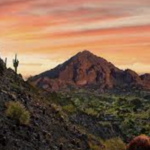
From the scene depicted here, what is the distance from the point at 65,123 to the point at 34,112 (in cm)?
475

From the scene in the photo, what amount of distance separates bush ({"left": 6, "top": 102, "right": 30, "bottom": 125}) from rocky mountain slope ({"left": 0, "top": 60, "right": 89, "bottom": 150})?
0.21 m

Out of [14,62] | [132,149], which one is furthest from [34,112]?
[132,149]

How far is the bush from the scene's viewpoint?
2619 centimetres

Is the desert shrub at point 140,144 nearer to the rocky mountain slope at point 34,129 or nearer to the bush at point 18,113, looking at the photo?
the rocky mountain slope at point 34,129

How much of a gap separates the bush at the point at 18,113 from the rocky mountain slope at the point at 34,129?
0.21 metres

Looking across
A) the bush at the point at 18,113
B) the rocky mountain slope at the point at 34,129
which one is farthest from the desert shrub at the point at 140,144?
the bush at the point at 18,113

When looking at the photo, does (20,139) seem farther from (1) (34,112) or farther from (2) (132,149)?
(2) (132,149)

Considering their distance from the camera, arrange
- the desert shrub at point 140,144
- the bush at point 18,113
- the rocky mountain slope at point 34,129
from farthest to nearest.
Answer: the bush at point 18,113
the rocky mountain slope at point 34,129
the desert shrub at point 140,144

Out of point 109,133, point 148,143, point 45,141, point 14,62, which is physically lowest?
point 109,133

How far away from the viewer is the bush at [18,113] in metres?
26.2

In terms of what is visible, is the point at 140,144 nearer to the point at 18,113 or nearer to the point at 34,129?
the point at 18,113

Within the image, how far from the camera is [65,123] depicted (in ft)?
116

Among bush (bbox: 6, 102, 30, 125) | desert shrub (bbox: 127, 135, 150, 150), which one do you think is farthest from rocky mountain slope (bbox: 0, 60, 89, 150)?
desert shrub (bbox: 127, 135, 150, 150)

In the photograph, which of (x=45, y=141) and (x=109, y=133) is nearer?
(x=45, y=141)
